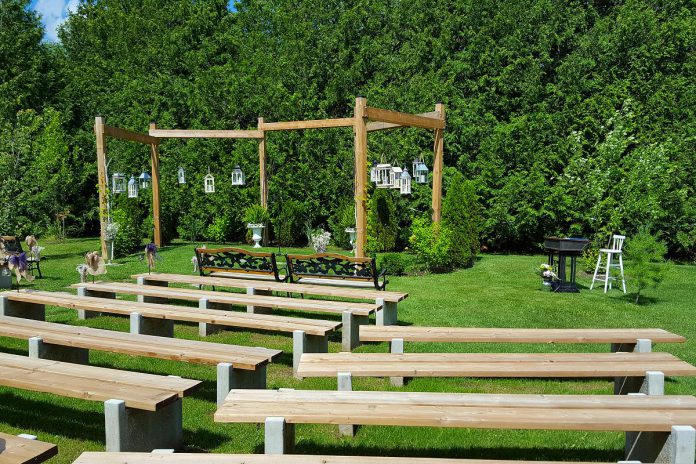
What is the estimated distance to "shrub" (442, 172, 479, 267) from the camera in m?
11.9

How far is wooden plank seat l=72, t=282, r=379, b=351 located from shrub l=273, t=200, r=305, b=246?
820cm

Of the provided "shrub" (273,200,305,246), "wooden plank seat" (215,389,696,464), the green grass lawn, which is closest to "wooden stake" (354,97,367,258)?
the green grass lawn

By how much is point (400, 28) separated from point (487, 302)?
11982mm

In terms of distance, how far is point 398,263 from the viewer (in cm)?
1110

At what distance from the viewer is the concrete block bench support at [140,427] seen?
3098 mm

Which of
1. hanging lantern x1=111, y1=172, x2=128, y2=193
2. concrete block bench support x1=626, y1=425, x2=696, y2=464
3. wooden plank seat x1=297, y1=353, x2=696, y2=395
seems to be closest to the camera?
concrete block bench support x1=626, y1=425, x2=696, y2=464

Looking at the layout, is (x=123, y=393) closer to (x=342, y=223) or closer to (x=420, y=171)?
(x=420, y=171)

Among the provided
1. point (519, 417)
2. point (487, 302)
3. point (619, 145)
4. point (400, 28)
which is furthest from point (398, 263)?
point (400, 28)

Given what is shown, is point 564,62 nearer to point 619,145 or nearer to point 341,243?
point 619,145

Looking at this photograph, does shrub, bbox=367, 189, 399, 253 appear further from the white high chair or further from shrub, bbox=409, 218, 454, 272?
the white high chair

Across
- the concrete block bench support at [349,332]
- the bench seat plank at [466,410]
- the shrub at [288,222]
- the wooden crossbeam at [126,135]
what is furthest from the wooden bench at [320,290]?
the shrub at [288,222]

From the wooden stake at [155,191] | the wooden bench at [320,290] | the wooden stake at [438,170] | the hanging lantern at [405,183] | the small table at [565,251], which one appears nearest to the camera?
the wooden bench at [320,290]

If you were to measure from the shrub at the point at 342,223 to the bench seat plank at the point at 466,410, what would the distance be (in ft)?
36.8

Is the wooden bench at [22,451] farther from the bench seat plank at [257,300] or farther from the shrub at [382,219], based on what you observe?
the shrub at [382,219]
